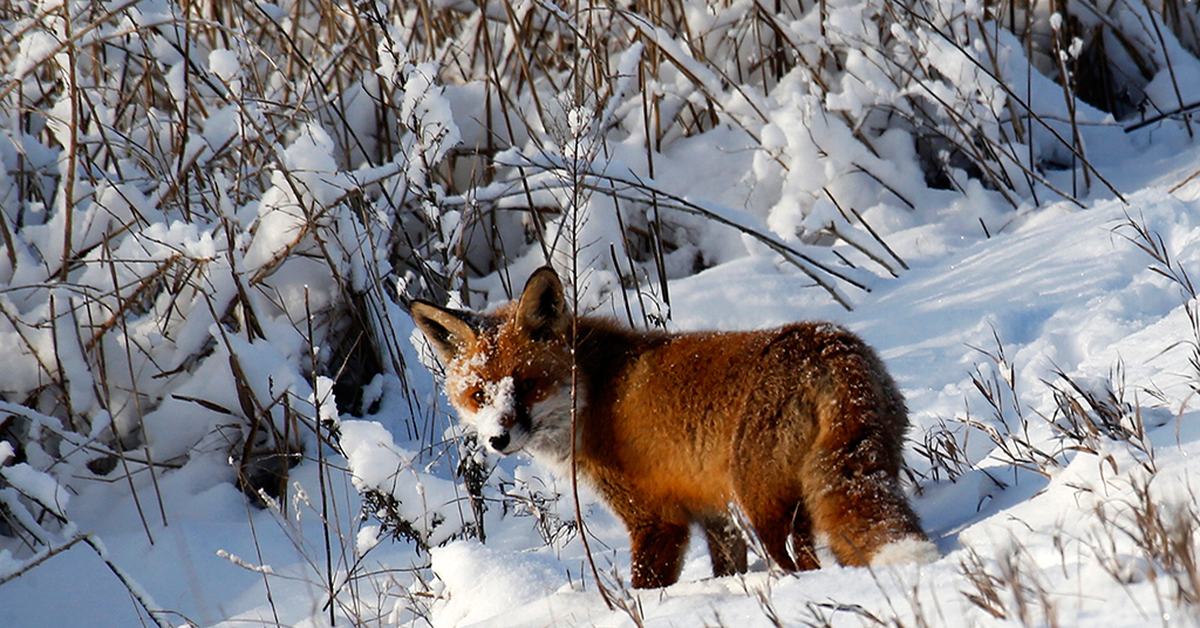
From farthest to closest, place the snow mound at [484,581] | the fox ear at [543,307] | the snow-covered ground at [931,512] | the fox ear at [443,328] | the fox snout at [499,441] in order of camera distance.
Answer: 1. the fox ear at [443,328]
2. the fox ear at [543,307]
3. the fox snout at [499,441]
4. the snow mound at [484,581]
5. the snow-covered ground at [931,512]

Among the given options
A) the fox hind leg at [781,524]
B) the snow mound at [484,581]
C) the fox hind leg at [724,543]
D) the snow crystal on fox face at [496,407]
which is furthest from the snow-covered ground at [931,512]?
the snow crystal on fox face at [496,407]

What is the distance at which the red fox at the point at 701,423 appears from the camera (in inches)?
103

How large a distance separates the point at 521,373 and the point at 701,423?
2.39 ft

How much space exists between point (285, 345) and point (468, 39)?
3.22 metres

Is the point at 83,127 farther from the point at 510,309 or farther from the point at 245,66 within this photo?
the point at 510,309

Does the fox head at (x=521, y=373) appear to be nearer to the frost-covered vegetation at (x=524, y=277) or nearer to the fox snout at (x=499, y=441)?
the fox snout at (x=499, y=441)

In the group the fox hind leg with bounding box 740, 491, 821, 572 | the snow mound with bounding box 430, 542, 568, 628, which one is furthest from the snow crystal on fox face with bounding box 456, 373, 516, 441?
the fox hind leg with bounding box 740, 491, 821, 572

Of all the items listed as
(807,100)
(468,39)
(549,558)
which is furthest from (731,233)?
(549,558)

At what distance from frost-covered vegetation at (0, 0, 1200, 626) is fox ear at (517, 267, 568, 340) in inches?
9.7

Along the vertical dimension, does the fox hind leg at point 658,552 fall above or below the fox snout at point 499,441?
below

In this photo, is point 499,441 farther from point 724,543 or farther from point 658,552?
point 724,543

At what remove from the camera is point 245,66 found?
480 cm

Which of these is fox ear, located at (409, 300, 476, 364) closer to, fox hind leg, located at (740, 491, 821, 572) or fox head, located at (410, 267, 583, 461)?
fox head, located at (410, 267, 583, 461)

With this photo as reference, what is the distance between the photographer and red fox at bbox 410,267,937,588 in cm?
261
